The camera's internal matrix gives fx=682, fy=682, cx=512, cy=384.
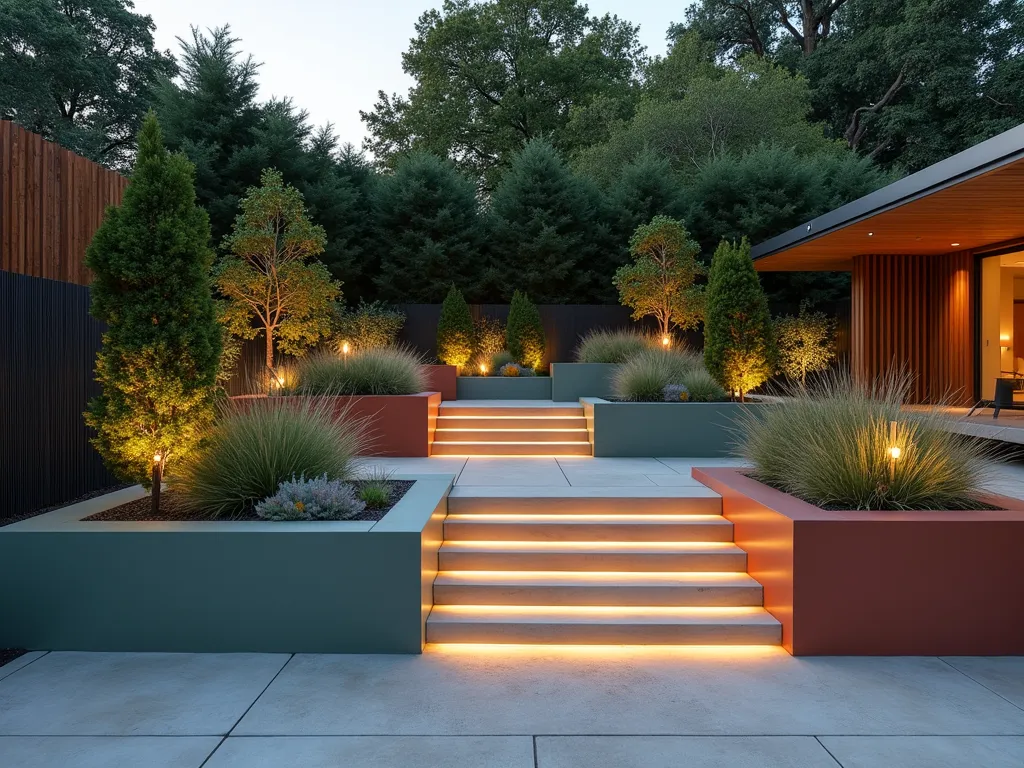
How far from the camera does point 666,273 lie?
12938 mm

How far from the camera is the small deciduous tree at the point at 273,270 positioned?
9.99 meters

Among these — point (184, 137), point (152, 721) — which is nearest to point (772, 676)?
point (152, 721)

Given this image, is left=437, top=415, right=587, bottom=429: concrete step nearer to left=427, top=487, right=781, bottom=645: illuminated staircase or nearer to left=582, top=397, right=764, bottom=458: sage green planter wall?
left=582, top=397, right=764, bottom=458: sage green planter wall

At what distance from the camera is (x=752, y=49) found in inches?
1064

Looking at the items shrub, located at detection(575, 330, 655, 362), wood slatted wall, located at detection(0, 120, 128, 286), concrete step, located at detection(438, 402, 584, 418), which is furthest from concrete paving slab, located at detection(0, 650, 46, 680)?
shrub, located at detection(575, 330, 655, 362)

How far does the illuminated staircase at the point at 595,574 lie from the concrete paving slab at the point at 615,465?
159 centimetres

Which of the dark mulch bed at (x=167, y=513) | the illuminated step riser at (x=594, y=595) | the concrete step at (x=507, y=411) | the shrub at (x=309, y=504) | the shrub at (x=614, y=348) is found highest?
the shrub at (x=614, y=348)

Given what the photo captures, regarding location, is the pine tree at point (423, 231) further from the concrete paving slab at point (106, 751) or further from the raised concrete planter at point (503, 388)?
the concrete paving slab at point (106, 751)

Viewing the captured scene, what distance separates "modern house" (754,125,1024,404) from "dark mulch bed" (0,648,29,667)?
8.88 metres

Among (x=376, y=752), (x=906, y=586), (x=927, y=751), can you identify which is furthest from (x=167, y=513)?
(x=906, y=586)

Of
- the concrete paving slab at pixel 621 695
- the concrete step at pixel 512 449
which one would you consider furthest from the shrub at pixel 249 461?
the concrete step at pixel 512 449

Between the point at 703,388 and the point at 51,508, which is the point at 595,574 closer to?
the point at 51,508

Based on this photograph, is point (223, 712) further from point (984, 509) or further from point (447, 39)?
point (447, 39)

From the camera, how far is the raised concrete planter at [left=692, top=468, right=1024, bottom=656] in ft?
11.3
